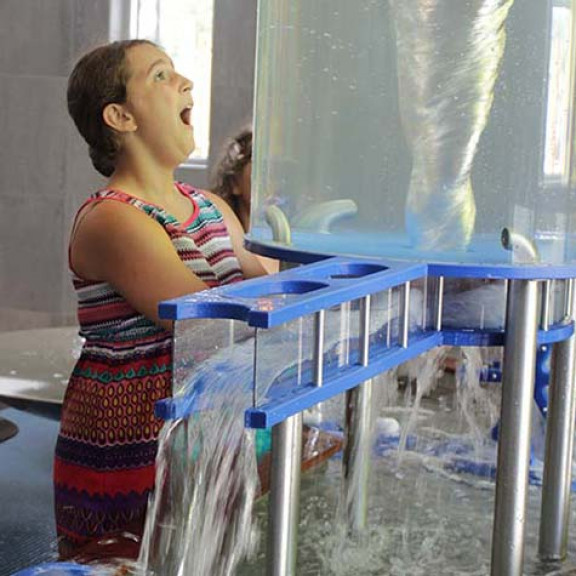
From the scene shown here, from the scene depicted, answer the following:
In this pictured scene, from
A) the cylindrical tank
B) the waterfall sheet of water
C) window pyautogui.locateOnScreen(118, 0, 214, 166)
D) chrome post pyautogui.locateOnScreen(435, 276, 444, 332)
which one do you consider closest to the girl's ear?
the cylindrical tank

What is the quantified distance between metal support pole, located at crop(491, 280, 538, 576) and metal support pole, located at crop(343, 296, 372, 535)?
0.26 meters

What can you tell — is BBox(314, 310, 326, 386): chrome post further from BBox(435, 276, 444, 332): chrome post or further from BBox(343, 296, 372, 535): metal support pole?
BBox(343, 296, 372, 535): metal support pole

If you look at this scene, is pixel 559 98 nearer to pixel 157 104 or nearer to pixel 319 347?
pixel 319 347

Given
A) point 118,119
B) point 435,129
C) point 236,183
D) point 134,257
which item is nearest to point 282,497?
point 435,129

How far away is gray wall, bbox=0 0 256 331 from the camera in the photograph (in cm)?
419

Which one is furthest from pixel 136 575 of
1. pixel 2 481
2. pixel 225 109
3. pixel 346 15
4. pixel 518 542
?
pixel 225 109

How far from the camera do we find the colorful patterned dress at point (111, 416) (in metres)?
1.42

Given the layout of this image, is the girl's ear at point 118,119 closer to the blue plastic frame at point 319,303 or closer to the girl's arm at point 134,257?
the girl's arm at point 134,257

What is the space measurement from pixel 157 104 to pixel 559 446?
0.64m

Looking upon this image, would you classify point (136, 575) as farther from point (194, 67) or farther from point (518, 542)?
point (194, 67)

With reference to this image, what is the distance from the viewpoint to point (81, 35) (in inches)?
172

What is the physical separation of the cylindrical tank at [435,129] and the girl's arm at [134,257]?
0.69 feet

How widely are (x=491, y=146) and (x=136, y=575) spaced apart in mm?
495

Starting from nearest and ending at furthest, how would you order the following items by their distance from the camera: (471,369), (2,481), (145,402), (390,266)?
(390,266) < (145,402) < (471,369) < (2,481)
